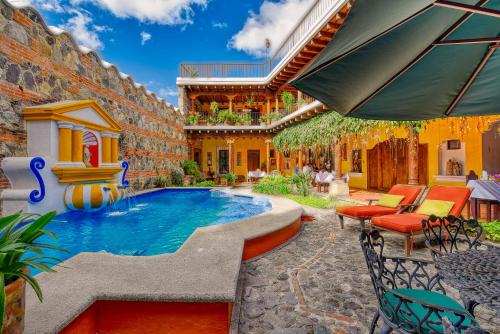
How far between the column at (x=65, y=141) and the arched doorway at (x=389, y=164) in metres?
11.2

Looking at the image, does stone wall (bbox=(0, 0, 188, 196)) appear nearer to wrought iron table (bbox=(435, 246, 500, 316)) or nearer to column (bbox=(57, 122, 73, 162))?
column (bbox=(57, 122, 73, 162))

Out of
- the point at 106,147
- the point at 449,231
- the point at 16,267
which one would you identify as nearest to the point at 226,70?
the point at 106,147

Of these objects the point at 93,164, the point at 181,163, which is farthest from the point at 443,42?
the point at 181,163

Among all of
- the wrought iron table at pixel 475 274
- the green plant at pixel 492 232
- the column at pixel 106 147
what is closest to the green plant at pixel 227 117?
the column at pixel 106 147

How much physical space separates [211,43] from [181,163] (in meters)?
25.0

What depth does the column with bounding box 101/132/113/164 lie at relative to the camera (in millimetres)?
7371

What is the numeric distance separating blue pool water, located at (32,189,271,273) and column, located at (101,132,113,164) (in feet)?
4.64

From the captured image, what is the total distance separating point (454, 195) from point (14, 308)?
542 cm

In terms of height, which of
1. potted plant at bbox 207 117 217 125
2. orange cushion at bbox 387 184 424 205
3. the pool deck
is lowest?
the pool deck

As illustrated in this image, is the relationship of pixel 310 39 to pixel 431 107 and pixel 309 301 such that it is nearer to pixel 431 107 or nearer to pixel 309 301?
pixel 431 107

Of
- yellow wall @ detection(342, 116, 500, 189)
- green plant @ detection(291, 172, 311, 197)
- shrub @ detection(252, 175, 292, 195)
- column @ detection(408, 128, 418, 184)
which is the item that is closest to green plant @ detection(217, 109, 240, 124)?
shrub @ detection(252, 175, 292, 195)

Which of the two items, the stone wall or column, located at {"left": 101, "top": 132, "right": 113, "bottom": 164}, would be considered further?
column, located at {"left": 101, "top": 132, "right": 113, "bottom": 164}

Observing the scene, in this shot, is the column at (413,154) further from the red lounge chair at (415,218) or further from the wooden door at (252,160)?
the wooden door at (252,160)

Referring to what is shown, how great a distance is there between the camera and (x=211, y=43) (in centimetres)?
3272
